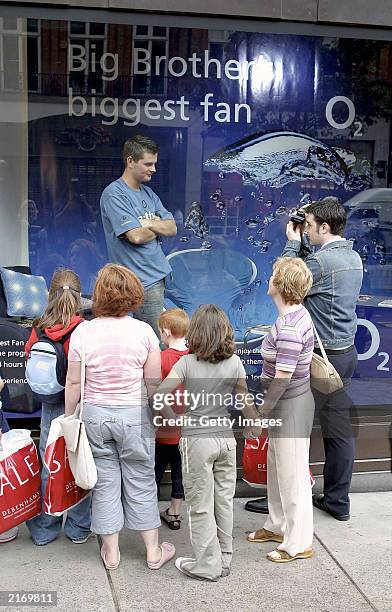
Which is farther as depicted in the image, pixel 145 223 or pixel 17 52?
pixel 145 223

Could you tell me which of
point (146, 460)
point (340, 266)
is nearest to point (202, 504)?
point (146, 460)

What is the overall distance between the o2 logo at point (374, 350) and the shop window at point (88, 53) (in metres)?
2.63

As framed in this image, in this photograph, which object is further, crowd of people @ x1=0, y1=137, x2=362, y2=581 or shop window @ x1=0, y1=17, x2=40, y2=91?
shop window @ x1=0, y1=17, x2=40, y2=91

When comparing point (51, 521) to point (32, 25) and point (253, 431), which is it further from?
point (32, 25)

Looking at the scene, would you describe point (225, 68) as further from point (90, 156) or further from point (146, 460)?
point (146, 460)

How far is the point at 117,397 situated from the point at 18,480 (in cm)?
72

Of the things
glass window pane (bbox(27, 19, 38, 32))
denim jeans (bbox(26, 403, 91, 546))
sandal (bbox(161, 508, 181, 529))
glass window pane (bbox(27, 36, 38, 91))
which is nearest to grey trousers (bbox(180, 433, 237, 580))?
sandal (bbox(161, 508, 181, 529))

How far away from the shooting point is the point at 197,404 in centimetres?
387

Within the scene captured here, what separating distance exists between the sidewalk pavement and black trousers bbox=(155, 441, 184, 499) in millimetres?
251

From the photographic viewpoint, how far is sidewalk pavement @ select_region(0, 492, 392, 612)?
3762 mm

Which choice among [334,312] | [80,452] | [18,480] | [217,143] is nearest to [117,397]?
[80,452]

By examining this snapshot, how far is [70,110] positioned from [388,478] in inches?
131

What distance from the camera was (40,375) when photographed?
407 cm

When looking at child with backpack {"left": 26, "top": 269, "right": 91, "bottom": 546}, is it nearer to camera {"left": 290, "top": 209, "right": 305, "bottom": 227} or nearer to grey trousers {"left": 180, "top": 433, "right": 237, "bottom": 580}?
grey trousers {"left": 180, "top": 433, "right": 237, "bottom": 580}
